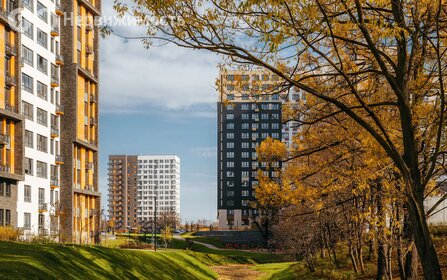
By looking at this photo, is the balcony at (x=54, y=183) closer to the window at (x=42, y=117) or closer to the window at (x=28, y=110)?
the window at (x=42, y=117)

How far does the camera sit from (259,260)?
2635 inches

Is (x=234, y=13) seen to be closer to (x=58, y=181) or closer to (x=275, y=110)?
(x=58, y=181)

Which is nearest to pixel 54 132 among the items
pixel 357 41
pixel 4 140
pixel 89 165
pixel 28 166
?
pixel 28 166

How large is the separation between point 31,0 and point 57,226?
73.2 ft

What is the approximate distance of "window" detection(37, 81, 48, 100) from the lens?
177ft

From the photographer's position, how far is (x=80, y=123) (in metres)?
60.3

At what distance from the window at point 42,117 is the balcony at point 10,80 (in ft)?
20.0

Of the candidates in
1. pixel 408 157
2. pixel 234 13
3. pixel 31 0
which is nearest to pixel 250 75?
pixel 234 13

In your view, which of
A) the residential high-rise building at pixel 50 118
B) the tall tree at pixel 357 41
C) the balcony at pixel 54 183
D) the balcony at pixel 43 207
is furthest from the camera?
the balcony at pixel 54 183

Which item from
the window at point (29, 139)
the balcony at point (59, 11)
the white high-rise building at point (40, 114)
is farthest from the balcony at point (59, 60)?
the window at point (29, 139)

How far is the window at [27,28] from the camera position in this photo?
5091cm

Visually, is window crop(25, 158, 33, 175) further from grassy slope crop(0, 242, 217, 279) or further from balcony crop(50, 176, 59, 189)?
grassy slope crop(0, 242, 217, 279)

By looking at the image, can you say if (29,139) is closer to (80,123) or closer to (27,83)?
→ (27,83)

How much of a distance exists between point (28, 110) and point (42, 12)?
10425mm
